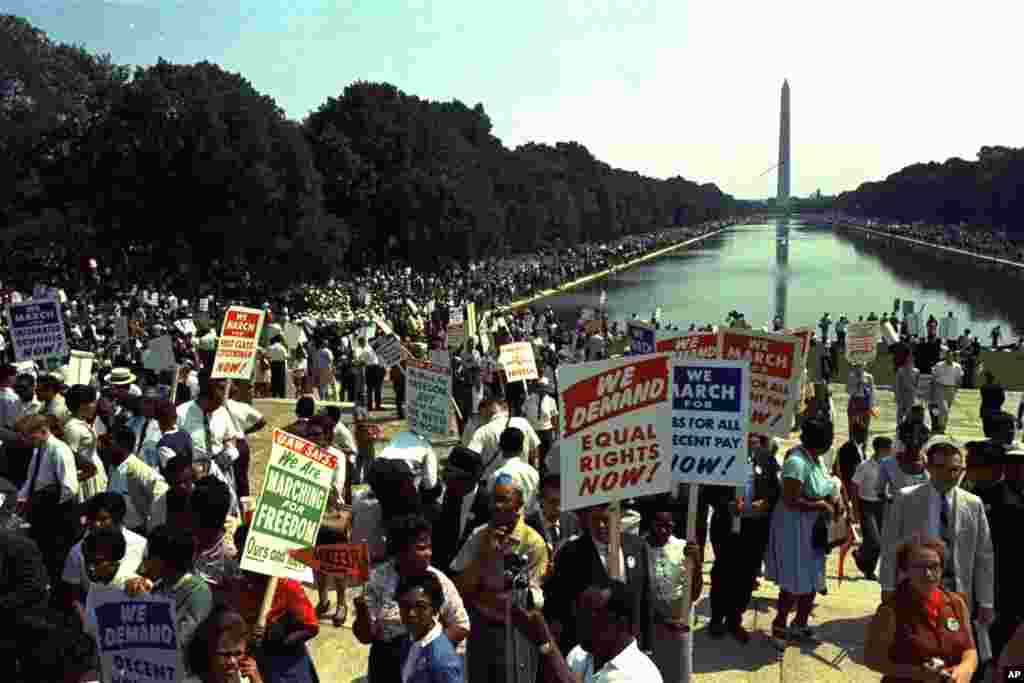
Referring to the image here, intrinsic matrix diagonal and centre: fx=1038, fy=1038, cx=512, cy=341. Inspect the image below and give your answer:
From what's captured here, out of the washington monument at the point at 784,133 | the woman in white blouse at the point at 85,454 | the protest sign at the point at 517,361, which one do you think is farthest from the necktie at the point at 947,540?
the washington monument at the point at 784,133

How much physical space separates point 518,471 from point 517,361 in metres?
6.21

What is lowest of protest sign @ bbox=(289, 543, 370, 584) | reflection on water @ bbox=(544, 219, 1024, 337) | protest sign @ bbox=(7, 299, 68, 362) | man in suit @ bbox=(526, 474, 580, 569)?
reflection on water @ bbox=(544, 219, 1024, 337)

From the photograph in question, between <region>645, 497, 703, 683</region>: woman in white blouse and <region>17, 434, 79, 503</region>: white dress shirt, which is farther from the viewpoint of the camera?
<region>17, 434, 79, 503</region>: white dress shirt

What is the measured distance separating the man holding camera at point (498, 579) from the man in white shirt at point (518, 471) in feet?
3.97

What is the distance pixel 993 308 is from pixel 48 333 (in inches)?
2363

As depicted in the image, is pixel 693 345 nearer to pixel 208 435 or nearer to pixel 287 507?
pixel 208 435

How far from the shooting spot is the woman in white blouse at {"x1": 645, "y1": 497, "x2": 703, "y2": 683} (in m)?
6.12

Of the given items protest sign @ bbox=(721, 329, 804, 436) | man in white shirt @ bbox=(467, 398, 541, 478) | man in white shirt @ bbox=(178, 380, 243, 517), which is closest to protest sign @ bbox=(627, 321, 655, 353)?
man in white shirt @ bbox=(467, 398, 541, 478)

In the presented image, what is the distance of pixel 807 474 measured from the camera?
7.39 m

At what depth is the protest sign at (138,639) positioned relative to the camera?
15.3ft

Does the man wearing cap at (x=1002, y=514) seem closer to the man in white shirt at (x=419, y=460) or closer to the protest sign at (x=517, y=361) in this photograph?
the man in white shirt at (x=419, y=460)

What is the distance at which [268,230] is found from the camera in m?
51.1

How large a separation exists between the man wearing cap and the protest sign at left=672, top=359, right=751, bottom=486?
1.66m

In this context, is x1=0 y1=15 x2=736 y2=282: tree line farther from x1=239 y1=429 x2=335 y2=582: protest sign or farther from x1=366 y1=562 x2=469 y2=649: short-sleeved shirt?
x1=366 y1=562 x2=469 y2=649: short-sleeved shirt
